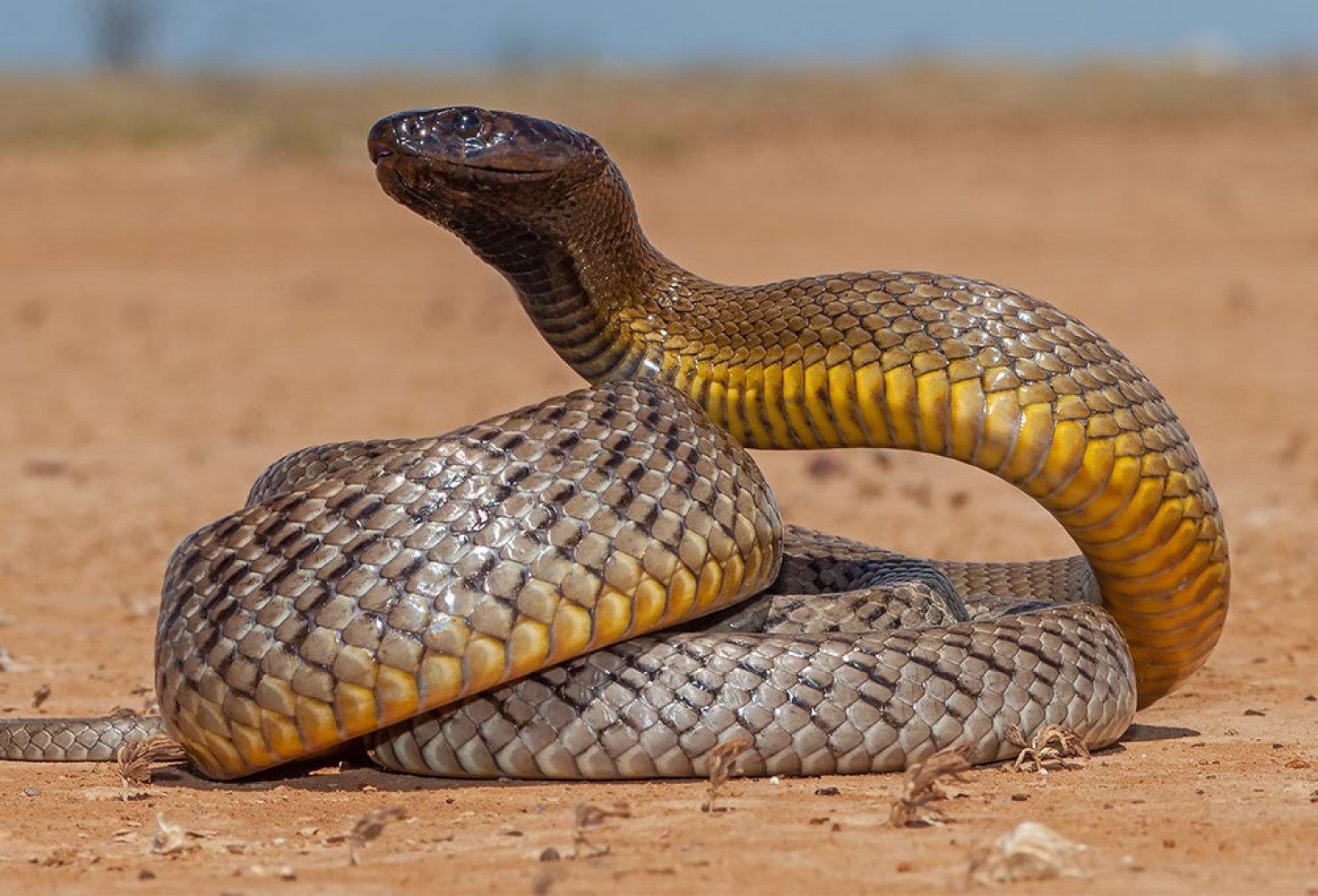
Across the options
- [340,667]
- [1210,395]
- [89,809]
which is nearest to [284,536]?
[340,667]

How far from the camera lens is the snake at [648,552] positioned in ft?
18.9

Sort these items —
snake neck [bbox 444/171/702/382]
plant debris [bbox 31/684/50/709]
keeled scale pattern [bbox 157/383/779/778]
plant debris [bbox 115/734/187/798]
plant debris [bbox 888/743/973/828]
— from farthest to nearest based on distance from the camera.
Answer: plant debris [bbox 31/684/50/709] < snake neck [bbox 444/171/702/382] < plant debris [bbox 115/734/187/798] < keeled scale pattern [bbox 157/383/779/778] < plant debris [bbox 888/743/973/828]

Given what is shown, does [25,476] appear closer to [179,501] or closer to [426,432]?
[179,501]

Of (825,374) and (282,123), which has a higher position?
(282,123)

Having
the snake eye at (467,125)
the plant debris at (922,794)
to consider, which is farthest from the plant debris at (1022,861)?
the snake eye at (467,125)

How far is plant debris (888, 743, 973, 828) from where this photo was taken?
5223 mm

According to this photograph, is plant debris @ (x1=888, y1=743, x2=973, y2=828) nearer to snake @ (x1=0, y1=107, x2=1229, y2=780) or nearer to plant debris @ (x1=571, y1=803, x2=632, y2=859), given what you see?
snake @ (x1=0, y1=107, x2=1229, y2=780)

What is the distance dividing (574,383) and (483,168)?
11.3 meters

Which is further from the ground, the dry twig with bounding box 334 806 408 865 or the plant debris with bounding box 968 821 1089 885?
the plant debris with bounding box 968 821 1089 885

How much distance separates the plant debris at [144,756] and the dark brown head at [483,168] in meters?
1.99

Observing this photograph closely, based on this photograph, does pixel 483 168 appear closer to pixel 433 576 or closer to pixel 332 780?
pixel 433 576

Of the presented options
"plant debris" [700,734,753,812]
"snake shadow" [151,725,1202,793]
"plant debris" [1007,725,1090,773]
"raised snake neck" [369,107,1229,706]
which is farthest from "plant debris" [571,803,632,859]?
"raised snake neck" [369,107,1229,706]

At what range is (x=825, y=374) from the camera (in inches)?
265

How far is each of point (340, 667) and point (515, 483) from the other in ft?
2.46
